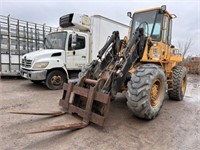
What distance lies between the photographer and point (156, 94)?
4.01 m

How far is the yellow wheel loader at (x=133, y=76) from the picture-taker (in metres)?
3.32

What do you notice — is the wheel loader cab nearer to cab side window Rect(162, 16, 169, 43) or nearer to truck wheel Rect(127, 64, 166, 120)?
cab side window Rect(162, 16, 169, 43)

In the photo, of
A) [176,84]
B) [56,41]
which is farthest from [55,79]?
[176,84]

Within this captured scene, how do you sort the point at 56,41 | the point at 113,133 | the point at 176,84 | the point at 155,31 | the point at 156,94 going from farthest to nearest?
the point at 56,41, the point at 176,84, the point at 155,31, the point at 156,94, the point at 113,133

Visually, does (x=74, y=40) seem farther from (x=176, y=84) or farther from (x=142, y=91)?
(x=142, y=91)

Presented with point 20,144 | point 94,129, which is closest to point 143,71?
point 94,129

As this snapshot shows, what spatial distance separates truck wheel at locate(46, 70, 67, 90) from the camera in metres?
6.48

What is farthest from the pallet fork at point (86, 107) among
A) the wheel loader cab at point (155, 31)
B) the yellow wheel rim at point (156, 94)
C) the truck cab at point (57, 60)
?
the truck cab at point (57, 60)

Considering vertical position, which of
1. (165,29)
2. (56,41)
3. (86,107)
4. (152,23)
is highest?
(152,23)

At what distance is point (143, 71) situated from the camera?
350 cm

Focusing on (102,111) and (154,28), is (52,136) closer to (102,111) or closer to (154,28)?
(102,111)

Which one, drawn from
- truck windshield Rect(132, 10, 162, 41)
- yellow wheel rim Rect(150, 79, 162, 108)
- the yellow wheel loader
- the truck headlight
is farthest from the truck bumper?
yellow wheel rim Rect(150, 79, 162, 108)

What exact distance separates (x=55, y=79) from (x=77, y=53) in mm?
1410

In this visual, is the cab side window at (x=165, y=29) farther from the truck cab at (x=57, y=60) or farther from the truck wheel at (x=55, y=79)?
the truck wheel at (x=55, y=79)
